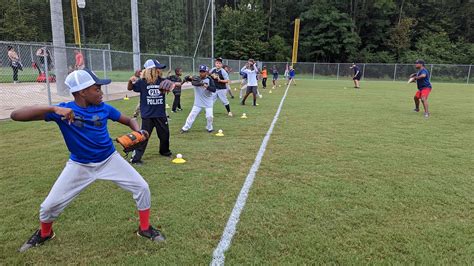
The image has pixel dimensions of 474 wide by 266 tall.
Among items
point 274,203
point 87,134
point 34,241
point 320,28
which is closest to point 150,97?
point 87,134

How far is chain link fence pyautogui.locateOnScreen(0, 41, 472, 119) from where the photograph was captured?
13.0m

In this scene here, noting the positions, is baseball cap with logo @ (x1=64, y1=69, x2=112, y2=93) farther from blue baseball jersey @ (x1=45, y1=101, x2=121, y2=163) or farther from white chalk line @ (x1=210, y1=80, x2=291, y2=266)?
white chalk line @ (x1=210, y1=80, x2=291, y2=266)

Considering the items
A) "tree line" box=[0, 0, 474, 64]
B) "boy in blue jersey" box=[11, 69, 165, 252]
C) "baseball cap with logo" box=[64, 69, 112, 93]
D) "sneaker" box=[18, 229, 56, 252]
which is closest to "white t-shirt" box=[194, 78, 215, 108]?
"boy in blue jersey" box=[11, 69, 165, 252]

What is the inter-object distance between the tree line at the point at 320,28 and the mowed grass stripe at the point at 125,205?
3985 centimetres

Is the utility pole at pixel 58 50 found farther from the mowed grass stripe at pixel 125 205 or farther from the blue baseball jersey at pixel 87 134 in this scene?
the blue baseball jersey at pixel 87 134

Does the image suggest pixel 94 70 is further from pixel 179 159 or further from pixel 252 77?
pixel 179 159

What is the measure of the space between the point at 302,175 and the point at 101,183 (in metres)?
3.06

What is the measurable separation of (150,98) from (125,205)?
7.57 ft

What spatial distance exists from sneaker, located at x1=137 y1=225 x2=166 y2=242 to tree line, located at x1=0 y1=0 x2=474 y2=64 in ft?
141

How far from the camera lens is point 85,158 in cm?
311

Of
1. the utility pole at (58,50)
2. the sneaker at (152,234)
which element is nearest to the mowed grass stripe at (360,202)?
the sneaker at (152,234)

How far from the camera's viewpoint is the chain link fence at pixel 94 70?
13.0 m

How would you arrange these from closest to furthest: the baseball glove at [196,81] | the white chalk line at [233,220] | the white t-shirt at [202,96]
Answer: the white chalk line at [233,220]
the baseball glove at [196,81]
the white t-shirt at [202,96]

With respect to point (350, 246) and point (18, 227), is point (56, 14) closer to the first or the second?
point (18, 227)
